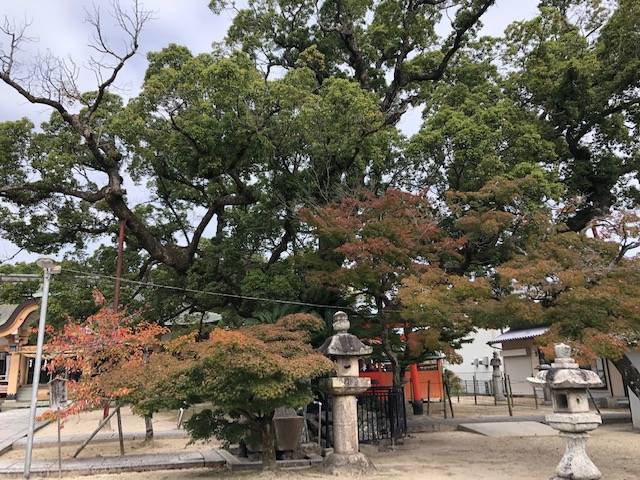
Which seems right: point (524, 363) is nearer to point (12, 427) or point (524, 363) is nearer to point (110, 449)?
point (110, 449)

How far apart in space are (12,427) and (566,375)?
655 inches

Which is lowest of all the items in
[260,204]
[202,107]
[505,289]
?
[505,289]

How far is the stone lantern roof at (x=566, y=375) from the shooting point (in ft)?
23.1

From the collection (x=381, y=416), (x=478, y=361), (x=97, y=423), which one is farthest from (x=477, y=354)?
(x=97, y=423)

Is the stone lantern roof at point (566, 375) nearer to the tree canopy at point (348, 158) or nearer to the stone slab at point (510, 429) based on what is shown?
the tree canopy at point (348, 158)

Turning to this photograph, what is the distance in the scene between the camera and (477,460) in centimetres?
978

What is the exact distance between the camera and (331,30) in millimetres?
18188

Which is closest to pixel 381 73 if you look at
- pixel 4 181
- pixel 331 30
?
pixel 331 30

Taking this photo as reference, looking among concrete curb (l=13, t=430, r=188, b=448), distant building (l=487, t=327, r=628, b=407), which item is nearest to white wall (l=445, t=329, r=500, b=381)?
distant building (l=487, t=327, r=628, b=407)

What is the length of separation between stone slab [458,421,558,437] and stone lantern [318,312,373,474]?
228 inches

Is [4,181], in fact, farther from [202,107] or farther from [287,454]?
[287,454]

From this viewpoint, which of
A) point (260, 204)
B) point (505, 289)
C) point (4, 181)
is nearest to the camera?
point (505, 289)

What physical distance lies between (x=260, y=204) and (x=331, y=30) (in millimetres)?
7107

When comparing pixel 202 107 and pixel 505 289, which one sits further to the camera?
pixel 202 107
